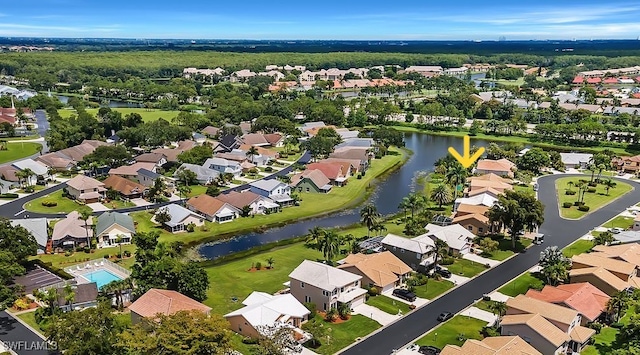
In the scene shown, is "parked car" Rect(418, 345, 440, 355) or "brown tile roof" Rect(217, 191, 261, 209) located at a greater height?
"brown tile roof" Rect(217, 191, 261, 209)

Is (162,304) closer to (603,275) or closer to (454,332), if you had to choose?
(454,332)

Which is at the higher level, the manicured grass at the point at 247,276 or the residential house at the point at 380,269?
the residential house at the point at 380,269

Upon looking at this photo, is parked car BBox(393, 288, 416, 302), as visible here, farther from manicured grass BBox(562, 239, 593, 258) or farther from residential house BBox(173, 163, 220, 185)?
residential house BBox(173, 163, 220, 185)

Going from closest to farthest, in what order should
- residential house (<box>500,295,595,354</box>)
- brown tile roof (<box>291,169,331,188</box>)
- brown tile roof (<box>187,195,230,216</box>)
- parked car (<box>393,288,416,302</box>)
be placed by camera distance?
residential house (<box>500,295,595,354</box>) → parked car (<box>393,288,416,302</box>) → brown tile roof (<box>187,195,230,216</box>) → brown tile roof (<box>291,169,331,188</box>)

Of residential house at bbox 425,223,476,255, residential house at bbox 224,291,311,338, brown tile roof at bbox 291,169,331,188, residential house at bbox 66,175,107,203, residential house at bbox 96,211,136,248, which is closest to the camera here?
residential house at bbox 224,291,311,338

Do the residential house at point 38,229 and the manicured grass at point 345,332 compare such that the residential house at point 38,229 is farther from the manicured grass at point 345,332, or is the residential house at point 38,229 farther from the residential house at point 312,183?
the residential house at point 312,183

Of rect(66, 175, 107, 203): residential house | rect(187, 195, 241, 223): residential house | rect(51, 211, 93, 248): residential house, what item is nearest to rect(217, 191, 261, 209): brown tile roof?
rect(187, 195, 241, 223): residential house

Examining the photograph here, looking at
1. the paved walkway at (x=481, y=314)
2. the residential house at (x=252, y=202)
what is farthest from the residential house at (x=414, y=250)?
the residential house at (x=252, y=202)

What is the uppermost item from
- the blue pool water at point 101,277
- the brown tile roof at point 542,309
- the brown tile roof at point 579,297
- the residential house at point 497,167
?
the residential house at point 497,167
